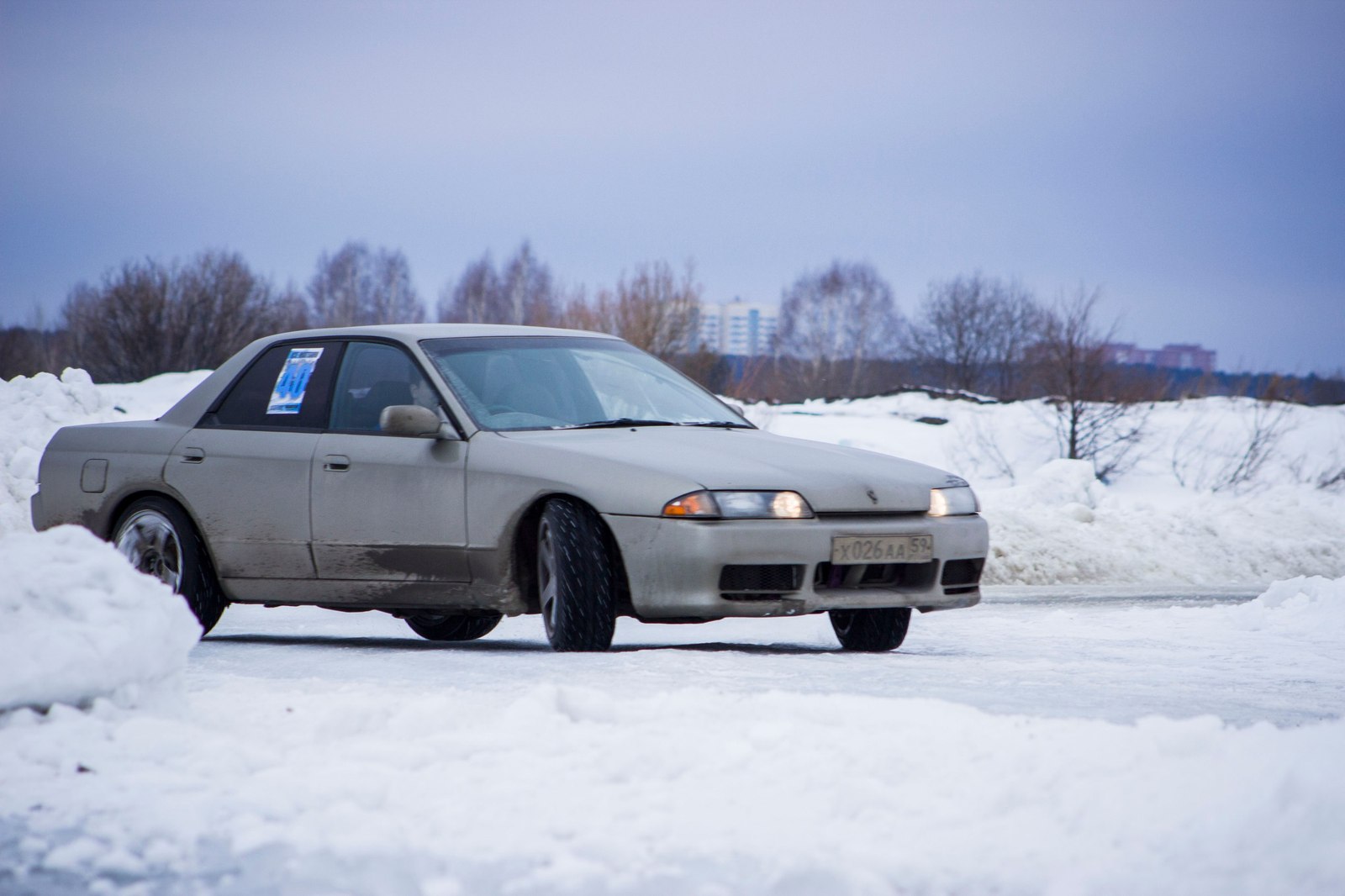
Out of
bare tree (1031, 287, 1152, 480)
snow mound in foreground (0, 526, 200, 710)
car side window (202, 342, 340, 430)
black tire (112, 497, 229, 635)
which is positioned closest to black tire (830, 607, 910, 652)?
car side window (202, 342, 340, 430)

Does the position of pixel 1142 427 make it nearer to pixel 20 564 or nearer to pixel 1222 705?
pixel 1222 705

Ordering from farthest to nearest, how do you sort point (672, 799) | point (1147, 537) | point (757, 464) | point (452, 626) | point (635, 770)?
point (1147, 537), point (452, 626), point (757, 464), point (635, 770), point (672, 799)

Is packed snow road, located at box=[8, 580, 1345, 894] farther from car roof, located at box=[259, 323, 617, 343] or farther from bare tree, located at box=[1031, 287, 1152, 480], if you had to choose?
bare tree, located at box=[1031, 287, 1152, 480]

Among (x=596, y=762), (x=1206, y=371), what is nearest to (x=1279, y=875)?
(x=596, y=762)

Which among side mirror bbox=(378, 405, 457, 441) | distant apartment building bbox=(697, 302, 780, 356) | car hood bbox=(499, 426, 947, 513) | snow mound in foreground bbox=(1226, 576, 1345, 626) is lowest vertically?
snow mound in foreground bbox=(1226, 576, 1345, 626)

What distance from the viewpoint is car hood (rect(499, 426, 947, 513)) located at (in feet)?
20.2

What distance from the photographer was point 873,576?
6.48m

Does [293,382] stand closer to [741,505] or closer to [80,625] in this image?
[741,505]

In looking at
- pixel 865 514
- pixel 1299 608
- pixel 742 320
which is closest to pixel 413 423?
pixel 865 514

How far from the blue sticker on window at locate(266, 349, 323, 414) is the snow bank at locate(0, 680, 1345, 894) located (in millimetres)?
3158

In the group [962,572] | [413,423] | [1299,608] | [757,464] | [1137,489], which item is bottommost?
[1137,489]

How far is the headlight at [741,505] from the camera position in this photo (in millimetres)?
6016

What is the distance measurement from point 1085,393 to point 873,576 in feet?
75.9

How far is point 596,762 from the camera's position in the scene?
3.80 metres
